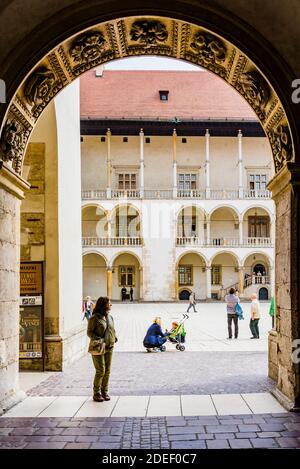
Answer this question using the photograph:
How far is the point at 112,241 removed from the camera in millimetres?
41781

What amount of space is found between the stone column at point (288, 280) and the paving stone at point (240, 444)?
1404 mm

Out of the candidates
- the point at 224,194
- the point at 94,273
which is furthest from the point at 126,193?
the point at 224,194

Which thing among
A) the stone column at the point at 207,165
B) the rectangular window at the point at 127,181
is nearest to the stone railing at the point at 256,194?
the stone column at the point at 207,165

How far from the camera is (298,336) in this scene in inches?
247

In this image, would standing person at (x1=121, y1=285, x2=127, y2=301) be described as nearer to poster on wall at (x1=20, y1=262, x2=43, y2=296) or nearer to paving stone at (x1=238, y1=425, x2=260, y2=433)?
poster on wall at (x1=20, y1=262, x2=43, y2=296)

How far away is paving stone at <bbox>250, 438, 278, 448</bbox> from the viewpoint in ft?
15.4

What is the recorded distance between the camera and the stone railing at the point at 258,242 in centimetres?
4238

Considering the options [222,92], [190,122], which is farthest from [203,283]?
[222,92]

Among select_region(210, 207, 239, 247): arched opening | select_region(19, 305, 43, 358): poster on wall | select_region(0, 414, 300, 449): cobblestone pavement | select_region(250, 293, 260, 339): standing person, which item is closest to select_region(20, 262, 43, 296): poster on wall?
select_region(19, 305, 43, 358): poster on wall

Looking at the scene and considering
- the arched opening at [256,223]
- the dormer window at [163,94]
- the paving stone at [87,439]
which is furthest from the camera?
the arched opening at [256,223]

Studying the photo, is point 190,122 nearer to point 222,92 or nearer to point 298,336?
point 222,92

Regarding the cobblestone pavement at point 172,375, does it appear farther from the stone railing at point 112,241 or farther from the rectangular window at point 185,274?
the rectangular window at point 185,274

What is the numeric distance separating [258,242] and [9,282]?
124 ft
